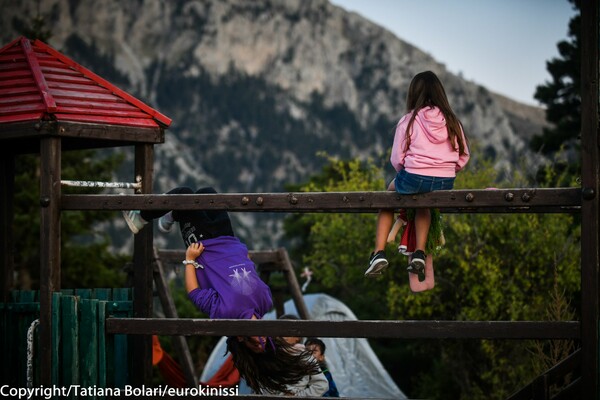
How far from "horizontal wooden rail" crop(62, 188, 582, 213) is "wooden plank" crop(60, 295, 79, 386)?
71cm

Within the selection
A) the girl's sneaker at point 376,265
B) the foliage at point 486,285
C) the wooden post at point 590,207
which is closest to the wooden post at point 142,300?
the girl's sneaker at point 376,265

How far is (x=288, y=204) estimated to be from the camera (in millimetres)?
6512

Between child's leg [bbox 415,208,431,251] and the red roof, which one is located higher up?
the red roof

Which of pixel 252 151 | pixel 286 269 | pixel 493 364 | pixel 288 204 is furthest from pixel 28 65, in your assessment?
pixel 252 151

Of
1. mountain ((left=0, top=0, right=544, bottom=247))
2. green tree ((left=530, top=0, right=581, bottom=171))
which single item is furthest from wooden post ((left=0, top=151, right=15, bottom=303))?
mountain ((left=0, top=0, right=544, bottom=247))

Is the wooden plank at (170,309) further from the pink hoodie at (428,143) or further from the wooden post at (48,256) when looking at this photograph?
the pink hoodie at (428,143)

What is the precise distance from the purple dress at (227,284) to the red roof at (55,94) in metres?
1.52

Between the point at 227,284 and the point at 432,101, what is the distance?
1962 mm

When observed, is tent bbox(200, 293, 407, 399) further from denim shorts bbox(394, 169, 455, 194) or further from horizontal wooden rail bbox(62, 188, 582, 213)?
denim shorts bbox(394, 169, 455, 194)

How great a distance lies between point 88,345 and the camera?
6902 millimetres

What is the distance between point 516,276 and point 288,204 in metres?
14.6

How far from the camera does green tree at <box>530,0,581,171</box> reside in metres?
32.7

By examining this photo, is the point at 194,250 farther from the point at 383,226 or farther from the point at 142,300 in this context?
the point at 142,300

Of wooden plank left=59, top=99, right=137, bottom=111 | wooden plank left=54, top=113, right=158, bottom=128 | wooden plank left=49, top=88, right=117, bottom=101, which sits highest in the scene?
wooden plank left=49, top=88, right=117, bottom=101
